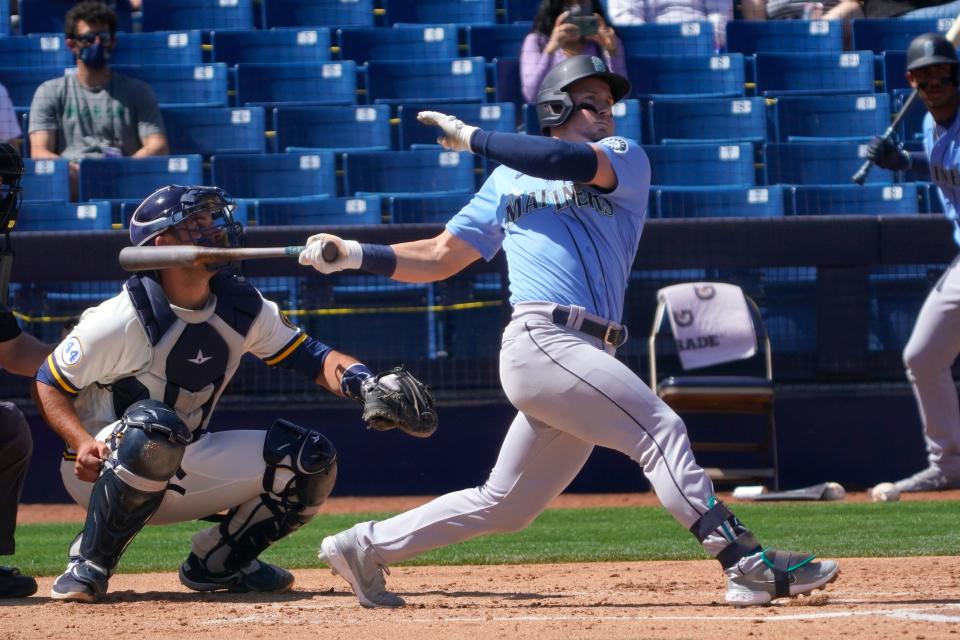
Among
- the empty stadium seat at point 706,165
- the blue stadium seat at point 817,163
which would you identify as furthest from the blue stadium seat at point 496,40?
the blue stadium seat at point 817,163

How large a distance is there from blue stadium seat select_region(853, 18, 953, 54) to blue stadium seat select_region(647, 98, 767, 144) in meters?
1.37

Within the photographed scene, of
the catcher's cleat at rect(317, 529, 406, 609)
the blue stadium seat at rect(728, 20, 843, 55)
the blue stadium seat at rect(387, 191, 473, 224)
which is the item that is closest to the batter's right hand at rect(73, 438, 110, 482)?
the catcher's cleat at rect(317, 529, 406, 609)

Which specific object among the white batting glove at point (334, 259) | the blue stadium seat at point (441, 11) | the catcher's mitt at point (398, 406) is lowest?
the catcher's mitt at point (398, 406)

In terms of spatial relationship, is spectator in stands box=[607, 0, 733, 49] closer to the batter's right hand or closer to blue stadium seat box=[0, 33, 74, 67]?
blue stadium seat box=[0, 33, 74, 67]

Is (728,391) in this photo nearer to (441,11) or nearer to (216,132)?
(216,132)

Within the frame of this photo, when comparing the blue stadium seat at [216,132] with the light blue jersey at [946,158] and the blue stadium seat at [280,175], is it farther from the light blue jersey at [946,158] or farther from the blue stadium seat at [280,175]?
the light blue jersey at [946,158]

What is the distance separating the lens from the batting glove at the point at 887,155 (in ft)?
20.3

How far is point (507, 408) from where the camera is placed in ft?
24.6

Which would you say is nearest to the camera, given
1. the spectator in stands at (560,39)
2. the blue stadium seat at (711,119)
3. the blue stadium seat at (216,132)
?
the spectator in stands at (560,39)

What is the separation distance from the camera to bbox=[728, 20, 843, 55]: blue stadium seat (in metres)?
9.95

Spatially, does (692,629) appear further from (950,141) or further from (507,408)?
(507,408)

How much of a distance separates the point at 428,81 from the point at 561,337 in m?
6.08

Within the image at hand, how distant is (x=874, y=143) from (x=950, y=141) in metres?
0.40

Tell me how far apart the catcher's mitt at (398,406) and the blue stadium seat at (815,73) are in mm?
6356
